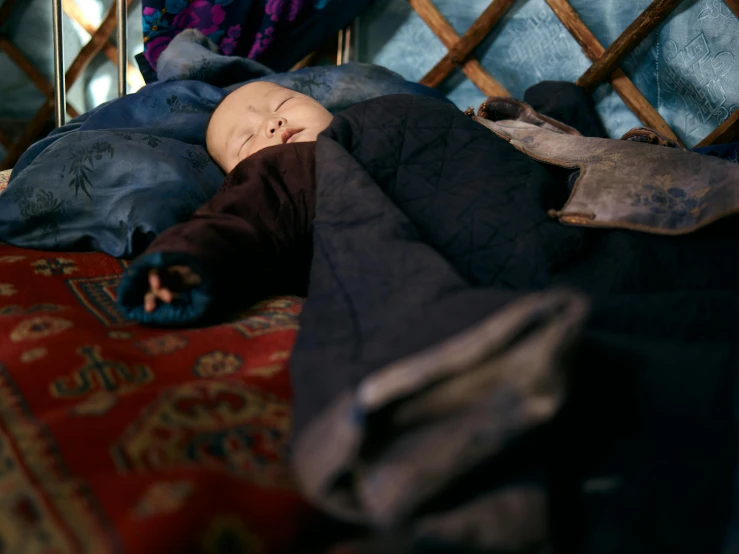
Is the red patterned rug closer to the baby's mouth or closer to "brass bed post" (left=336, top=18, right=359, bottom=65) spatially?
the baby's mouth

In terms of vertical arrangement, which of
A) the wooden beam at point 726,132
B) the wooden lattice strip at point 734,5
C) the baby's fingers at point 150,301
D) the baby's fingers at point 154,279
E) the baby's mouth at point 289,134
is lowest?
the wooden beam at point 726,132

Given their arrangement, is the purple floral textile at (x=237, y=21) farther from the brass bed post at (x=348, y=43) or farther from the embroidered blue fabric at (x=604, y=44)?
the embroidered blue fabric at (x=604, y=44)

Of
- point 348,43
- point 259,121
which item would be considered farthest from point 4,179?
point 348,43

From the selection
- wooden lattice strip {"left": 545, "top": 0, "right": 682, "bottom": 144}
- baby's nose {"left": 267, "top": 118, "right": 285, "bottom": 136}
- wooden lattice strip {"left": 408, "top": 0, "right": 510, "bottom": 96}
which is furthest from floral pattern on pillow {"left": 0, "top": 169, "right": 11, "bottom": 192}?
wooden lattice strip {"left": 545, "top": 0, "right": 682, "bottom": 144}

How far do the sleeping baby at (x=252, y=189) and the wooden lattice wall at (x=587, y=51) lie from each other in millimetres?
712

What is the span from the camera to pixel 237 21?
61.7 inches

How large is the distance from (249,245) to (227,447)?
12.1 inches

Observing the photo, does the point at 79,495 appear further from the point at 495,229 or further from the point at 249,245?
the point at 495,229

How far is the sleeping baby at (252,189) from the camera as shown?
0.66m

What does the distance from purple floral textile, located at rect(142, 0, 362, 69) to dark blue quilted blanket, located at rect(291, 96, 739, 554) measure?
3.62 feet

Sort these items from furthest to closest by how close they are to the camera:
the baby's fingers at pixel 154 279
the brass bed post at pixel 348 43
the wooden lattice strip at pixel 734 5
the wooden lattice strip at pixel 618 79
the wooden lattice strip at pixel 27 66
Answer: the wooden lattice strip at pixel 27 66 → the brass bed post at pixel 348 43 → the wooden lattice strip at pixel 618 79 → the wooden lattice strip at pixel 734 5 → the baby's fingers at pixel 154 279

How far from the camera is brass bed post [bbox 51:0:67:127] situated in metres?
1.56

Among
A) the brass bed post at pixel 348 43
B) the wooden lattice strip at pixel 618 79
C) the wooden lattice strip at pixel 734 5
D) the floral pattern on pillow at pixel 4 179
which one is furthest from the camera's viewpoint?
the brass bed post at pixel 348 43

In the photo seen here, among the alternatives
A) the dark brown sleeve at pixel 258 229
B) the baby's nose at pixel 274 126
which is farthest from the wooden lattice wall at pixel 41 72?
the dark brown sleeve at pixel 258 229
